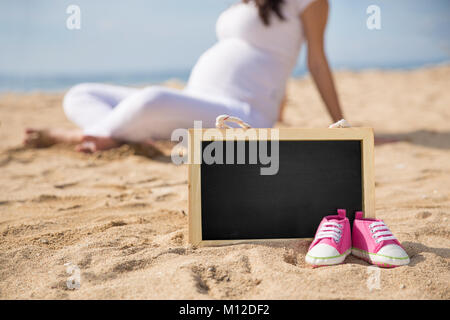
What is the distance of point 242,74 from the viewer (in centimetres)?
270

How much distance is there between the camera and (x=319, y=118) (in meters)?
4.45

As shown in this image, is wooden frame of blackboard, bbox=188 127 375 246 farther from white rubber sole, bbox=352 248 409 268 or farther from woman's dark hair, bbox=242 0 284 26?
woman's dark hair, bbox=242 0 284 26

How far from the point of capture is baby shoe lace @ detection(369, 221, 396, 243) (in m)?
1.21

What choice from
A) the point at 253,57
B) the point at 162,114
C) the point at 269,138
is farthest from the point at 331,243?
the point at 253,57

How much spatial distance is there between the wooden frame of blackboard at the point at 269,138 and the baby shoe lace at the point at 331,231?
0.16m

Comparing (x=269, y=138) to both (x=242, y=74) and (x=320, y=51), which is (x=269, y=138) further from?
(x=320, y=51)

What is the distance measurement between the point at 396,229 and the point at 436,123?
9.53 feet

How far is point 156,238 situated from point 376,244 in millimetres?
739

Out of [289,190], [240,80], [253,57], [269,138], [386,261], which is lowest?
[386,261]

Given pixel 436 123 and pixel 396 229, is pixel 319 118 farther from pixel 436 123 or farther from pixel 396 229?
pixel 396 229

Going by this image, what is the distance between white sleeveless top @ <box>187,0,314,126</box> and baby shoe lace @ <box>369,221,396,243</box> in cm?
161

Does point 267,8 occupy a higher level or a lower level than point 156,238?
higher

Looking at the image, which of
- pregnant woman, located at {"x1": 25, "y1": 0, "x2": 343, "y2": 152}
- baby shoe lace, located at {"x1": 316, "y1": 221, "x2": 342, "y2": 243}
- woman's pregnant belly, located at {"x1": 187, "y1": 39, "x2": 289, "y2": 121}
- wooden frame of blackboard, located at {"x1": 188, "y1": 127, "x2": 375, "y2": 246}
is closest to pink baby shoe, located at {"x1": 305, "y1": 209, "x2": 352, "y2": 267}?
baby shoe lace, located at {"x1": 316, "y1": 221, "x2": 342, "y2": 243}

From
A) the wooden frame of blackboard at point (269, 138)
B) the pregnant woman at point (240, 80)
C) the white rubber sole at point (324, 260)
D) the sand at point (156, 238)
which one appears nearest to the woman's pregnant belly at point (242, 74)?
the pregnant woman at point (240, 80)
